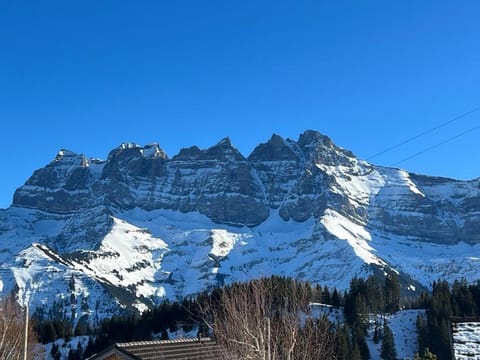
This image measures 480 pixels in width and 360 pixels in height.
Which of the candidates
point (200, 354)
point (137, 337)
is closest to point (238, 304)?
point (200, 354)

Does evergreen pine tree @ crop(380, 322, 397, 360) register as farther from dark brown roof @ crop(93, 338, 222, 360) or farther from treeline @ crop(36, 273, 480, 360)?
dark brown roof @ crop(93, 338, 222, 360)

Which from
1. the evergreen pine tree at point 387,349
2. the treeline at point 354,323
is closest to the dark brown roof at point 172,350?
the treeline at point 354,323

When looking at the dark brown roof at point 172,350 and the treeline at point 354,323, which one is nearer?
the dark brown roof at point 172,350

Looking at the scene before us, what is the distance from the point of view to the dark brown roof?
27.4m

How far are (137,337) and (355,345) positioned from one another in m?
42.4

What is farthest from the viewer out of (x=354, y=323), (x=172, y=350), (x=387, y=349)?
(x=354, y=323)

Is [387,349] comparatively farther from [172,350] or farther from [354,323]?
[172,350]

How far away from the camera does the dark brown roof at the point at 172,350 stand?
27438 mm

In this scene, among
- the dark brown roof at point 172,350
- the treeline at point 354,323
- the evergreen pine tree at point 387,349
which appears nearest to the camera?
the dark brown roof at point 172,350

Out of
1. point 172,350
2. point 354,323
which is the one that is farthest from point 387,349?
point 172,350

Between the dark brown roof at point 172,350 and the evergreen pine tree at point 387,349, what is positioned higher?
the dark brown roof at point 172,350

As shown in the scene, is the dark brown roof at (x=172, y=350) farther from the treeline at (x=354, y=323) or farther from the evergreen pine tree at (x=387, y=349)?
the evergreen pine tree at (x=387, y=349)

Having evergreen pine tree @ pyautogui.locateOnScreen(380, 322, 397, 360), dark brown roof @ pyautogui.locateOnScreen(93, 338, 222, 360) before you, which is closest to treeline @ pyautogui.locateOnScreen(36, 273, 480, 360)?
evergreen pine tree @ pyautogui.locateOnScreen(380, 322, 397, 360)

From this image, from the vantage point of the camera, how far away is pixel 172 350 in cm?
2892
